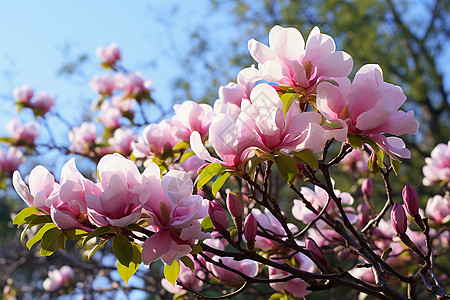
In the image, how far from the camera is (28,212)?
0.74 m

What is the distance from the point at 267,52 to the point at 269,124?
0.50ft

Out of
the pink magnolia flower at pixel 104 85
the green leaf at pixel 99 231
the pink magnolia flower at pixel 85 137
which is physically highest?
the green leaf at pixel 99 231

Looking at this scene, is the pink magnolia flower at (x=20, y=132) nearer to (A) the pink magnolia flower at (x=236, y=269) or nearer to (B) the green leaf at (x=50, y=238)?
(A) the pink magnolia flower at (x=236, y=269)

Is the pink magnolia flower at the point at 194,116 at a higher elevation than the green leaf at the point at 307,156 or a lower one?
lower

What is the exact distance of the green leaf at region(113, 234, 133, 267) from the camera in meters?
0.66

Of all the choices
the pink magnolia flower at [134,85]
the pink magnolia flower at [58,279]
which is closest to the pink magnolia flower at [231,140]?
the pink magnolia flower at [134,85]

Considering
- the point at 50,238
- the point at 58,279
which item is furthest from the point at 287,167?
the point at 58,279

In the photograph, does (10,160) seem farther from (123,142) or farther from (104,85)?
(123,142)

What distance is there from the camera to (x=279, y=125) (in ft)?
2.28

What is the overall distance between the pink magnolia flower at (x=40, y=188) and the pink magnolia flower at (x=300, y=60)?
0.38 m

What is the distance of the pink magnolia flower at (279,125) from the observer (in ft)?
2.25

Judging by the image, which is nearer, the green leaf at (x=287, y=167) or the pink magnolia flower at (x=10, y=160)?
the green leaf at (x=287, y=167)

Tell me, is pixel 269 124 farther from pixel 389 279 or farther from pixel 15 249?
pixel 15 249

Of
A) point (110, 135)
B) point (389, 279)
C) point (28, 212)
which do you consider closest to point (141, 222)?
point (28, 212)
